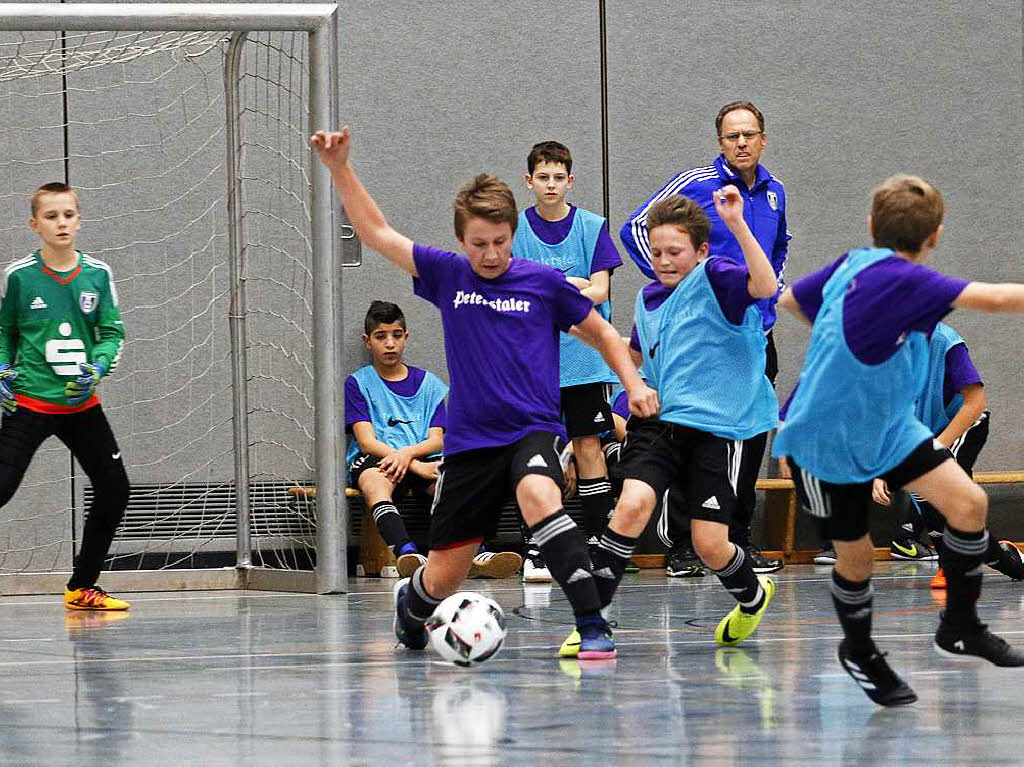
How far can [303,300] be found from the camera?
911 cm

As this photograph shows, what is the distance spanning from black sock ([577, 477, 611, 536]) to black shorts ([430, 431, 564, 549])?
8.63 feet

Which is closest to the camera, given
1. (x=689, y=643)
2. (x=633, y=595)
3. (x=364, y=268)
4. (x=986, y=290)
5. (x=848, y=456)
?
(x=986, y=290)

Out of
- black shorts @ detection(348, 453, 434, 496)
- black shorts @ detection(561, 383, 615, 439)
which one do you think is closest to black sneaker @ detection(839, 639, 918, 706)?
black shorts @ detection(561, 383, 615, 439)

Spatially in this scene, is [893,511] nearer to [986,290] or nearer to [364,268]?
[364,268]

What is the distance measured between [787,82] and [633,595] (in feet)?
13.6

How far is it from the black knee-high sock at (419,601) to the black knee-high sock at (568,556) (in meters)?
0.47

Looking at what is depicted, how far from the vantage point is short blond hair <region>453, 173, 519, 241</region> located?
4973 mm

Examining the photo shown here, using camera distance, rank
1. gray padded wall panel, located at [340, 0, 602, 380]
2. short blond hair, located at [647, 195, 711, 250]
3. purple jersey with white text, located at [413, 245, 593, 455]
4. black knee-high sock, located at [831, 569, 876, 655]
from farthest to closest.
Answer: gray padded wall panel, located at [340, 0, 602, 380] < short blond hair, located at [647, 195, 711, 250] < purple jersey with white text, located at [413, 245, 593, 455] < black knee-high sock, located at [831, 569, 876, 655]

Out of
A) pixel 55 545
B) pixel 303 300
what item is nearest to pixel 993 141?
pixel 303 300

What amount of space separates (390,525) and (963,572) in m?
4.19

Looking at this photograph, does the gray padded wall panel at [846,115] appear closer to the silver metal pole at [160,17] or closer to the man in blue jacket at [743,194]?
the man in blue jacket at [743,194]

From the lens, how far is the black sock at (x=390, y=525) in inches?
317

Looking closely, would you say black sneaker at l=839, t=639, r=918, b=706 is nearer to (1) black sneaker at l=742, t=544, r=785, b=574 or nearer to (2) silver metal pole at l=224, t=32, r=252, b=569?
(1) black sneaker at l=742, t=544, r=785, b=574

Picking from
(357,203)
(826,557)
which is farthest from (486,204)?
(826,557)
